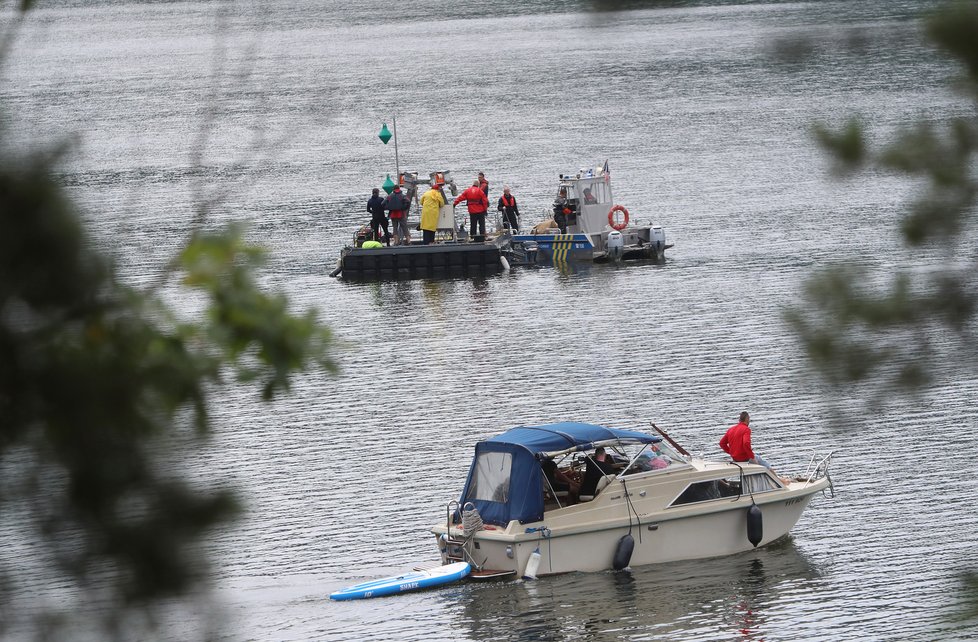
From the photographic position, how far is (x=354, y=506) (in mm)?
24656

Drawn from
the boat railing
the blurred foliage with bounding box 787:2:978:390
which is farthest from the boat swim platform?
the blurred foliage with bounding box 787:2:978:390

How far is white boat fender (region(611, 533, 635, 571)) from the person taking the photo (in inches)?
822

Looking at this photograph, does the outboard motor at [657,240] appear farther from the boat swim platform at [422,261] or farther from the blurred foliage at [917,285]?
the blurred foliage at [917,285]

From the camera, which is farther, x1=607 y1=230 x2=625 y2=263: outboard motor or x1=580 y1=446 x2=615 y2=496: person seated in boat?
x1=607 y1=230 x2=625 y2=263: outboard motor

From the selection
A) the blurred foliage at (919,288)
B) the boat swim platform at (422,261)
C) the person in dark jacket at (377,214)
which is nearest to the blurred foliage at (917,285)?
the blurred foliage at (919,288)

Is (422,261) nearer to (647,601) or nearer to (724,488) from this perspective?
(724,488)

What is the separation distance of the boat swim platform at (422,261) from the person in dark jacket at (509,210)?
139 cm

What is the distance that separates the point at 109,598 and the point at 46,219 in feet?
5.35

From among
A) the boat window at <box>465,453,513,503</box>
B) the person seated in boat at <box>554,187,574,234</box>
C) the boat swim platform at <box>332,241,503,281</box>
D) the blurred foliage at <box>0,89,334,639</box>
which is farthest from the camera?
the boat swim platform at <box>332,241,503,281</box>

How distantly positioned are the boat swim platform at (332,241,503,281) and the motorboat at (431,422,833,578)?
23.0 meters

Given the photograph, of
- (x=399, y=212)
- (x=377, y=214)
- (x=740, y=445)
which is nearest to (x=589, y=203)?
(x=399, y=212)

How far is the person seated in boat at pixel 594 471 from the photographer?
2117 cm

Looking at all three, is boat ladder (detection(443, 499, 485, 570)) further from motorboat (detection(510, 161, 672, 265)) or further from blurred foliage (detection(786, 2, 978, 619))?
motorboat (detection(510, 161, 672, 265))

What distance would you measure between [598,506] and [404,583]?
3050 millimetres
